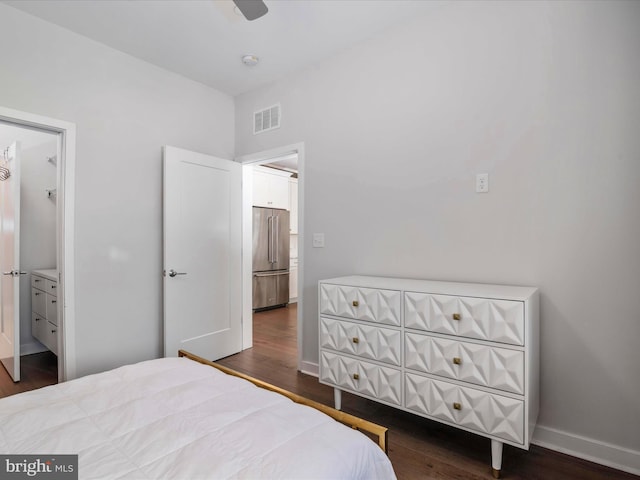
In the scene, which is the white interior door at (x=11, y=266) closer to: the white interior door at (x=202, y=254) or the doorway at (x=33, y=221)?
the doorway at (x=33, y=221)

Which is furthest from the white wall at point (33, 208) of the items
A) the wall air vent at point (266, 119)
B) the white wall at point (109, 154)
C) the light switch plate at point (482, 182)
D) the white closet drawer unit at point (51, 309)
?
the light switch plate at point (482, 182)

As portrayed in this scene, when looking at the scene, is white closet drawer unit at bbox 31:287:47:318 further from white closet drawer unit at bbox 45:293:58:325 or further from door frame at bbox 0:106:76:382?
door frame at bbox 0:106:76:382

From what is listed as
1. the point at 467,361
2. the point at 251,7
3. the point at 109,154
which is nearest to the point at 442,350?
the point at 467,361

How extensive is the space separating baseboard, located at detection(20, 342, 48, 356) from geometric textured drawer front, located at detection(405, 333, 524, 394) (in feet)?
12.9

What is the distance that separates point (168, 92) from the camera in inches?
126

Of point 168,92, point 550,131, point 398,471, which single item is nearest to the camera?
point 398,471

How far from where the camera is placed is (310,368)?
3104 mm

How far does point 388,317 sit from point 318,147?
64.7 inches

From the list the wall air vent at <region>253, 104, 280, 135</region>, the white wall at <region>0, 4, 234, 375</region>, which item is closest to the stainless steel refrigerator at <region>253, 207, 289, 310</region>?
the wall air vent at <region>253, 104, 280, 135</region>

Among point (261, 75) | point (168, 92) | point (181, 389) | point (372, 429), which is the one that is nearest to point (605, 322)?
point (372, 429)

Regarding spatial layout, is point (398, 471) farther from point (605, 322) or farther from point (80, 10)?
point (80, 10)

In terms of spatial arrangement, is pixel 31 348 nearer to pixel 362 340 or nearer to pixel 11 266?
pixel 11 266

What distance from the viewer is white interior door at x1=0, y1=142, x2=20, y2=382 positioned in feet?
9.02

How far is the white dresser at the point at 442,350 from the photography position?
1695mm
